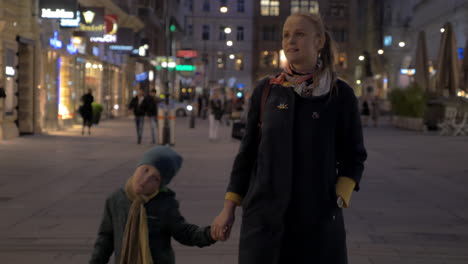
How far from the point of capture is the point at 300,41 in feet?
12.1

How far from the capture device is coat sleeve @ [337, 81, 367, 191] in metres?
3.72

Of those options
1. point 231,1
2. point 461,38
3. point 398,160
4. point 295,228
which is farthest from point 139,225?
A: point 231,1

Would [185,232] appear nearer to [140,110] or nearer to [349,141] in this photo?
[349,141]

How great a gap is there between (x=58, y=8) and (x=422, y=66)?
743 inches

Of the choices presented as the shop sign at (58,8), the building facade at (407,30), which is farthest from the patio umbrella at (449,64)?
the building facade at (407,30)

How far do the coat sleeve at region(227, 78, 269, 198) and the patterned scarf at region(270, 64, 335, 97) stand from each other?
10 centimetres

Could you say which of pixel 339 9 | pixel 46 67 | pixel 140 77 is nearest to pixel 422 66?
pixel 46 67

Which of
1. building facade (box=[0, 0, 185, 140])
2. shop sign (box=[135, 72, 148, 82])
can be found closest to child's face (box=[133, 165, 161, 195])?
building facade (box=[0, 0, 185, 140])

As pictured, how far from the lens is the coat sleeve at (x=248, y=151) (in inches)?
147

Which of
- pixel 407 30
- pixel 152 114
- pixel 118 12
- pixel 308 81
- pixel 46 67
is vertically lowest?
pixel 152 114

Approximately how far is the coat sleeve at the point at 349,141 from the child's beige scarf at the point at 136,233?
2.98 feet

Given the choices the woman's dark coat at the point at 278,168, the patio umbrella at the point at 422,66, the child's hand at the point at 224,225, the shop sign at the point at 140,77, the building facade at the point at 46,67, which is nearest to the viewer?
the woman's dark coat at the point at 278,168

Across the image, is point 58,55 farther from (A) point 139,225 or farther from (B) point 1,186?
(A) point 139,225

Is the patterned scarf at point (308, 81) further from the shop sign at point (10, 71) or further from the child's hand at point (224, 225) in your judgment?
the shop sign at point (10, 71)
